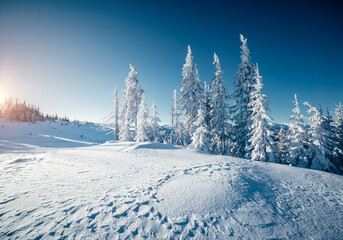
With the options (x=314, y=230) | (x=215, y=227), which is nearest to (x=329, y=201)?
(x=314, y=230)

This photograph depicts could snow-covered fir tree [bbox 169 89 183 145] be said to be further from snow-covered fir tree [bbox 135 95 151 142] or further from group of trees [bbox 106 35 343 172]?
snow-covered fir tree [bbox 135 95 151 142]

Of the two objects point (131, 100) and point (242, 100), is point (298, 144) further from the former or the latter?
point (131, 100)

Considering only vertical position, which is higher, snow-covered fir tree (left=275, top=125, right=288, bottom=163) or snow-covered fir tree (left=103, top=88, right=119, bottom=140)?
snow-covered fir tree (left=103, top=88, right=119, bottom=140)

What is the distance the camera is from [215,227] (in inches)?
122

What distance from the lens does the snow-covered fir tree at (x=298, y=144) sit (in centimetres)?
1516

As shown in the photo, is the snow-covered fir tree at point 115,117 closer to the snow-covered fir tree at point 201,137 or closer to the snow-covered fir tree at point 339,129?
the snow-covered fir tree at point 201,137

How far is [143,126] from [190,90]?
9.25 m

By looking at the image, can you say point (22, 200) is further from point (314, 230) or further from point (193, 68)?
point (193, 68)

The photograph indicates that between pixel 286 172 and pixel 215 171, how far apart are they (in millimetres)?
3643

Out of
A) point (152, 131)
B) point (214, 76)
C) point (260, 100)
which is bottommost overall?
point (152, 131)

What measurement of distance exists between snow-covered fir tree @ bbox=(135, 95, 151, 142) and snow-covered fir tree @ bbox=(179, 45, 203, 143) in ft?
20.0

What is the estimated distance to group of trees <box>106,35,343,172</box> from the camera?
46.0 ft

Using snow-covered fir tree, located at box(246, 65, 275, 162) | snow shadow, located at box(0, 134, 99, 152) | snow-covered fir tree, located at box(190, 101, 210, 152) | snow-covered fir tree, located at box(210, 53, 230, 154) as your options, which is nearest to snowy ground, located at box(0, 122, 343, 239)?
snow-covered fir tree, located at box(246, 65, 275, 162)

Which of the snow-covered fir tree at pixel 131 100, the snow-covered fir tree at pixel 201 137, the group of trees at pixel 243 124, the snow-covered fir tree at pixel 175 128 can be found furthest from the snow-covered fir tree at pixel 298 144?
the snow-covered fir tree at pixel 131 100
